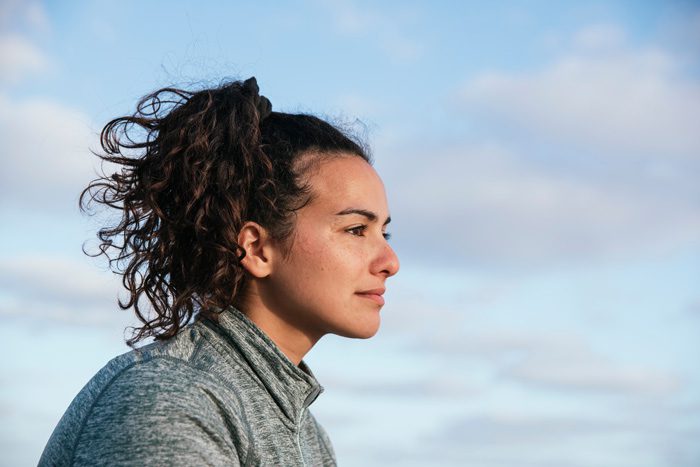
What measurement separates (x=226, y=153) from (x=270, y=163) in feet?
0.68

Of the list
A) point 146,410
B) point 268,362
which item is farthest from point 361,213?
point 146,410

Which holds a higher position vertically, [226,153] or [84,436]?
[226,153]

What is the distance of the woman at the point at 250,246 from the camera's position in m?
3.63

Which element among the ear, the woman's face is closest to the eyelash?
the woman's face

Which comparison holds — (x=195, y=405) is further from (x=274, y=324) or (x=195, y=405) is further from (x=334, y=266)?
(x=334, y=266)

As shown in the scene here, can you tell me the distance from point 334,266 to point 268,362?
487mm

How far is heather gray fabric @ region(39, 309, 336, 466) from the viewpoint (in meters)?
3.00

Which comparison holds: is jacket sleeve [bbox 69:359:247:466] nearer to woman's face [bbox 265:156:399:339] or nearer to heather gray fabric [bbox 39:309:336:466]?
heather gray fabric [bbox 39:309:336:466]

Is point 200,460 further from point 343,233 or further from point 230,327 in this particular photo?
point 343,233

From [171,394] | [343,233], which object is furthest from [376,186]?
[171,394]

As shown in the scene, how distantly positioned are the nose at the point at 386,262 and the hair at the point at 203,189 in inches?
15.6

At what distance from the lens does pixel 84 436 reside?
3.11 metres

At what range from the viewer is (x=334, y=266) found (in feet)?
12.3

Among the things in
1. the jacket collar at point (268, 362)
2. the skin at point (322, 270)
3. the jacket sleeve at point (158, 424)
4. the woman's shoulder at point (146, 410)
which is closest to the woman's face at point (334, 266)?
the skin at point (322, 270)
